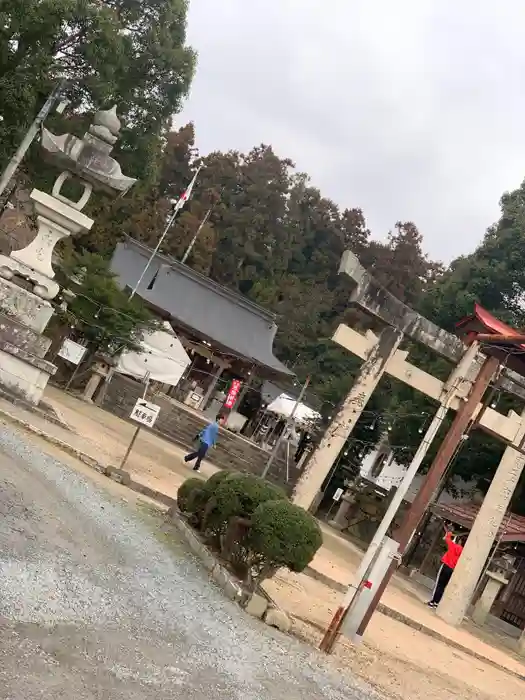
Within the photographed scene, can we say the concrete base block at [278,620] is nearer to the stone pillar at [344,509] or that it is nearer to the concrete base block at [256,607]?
the concrete base block at [256,607]

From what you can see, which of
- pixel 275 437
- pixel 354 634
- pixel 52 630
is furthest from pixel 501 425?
pixel 275 437

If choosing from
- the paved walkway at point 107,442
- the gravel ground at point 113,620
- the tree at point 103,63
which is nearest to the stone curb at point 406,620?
the paved walkway at point 107,442

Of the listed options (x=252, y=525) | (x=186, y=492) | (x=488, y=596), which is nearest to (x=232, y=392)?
(x=488, y=596)

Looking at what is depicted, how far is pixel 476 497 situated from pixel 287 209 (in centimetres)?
3011

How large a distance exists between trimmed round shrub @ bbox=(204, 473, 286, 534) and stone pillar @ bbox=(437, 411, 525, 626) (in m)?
7.73

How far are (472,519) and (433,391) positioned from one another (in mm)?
5231

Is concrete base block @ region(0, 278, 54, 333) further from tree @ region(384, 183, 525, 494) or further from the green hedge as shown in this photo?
tree @ region(384, 183, 525, 494)

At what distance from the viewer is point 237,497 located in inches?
325

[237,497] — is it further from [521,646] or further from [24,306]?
[521,646]

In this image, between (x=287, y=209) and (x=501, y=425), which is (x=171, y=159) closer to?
(x=287, y=209)

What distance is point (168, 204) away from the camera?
44.3m

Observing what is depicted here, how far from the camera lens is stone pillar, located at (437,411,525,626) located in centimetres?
1452

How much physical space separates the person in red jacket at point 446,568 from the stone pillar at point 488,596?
8.24 ft

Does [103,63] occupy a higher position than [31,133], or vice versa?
[103,63]
